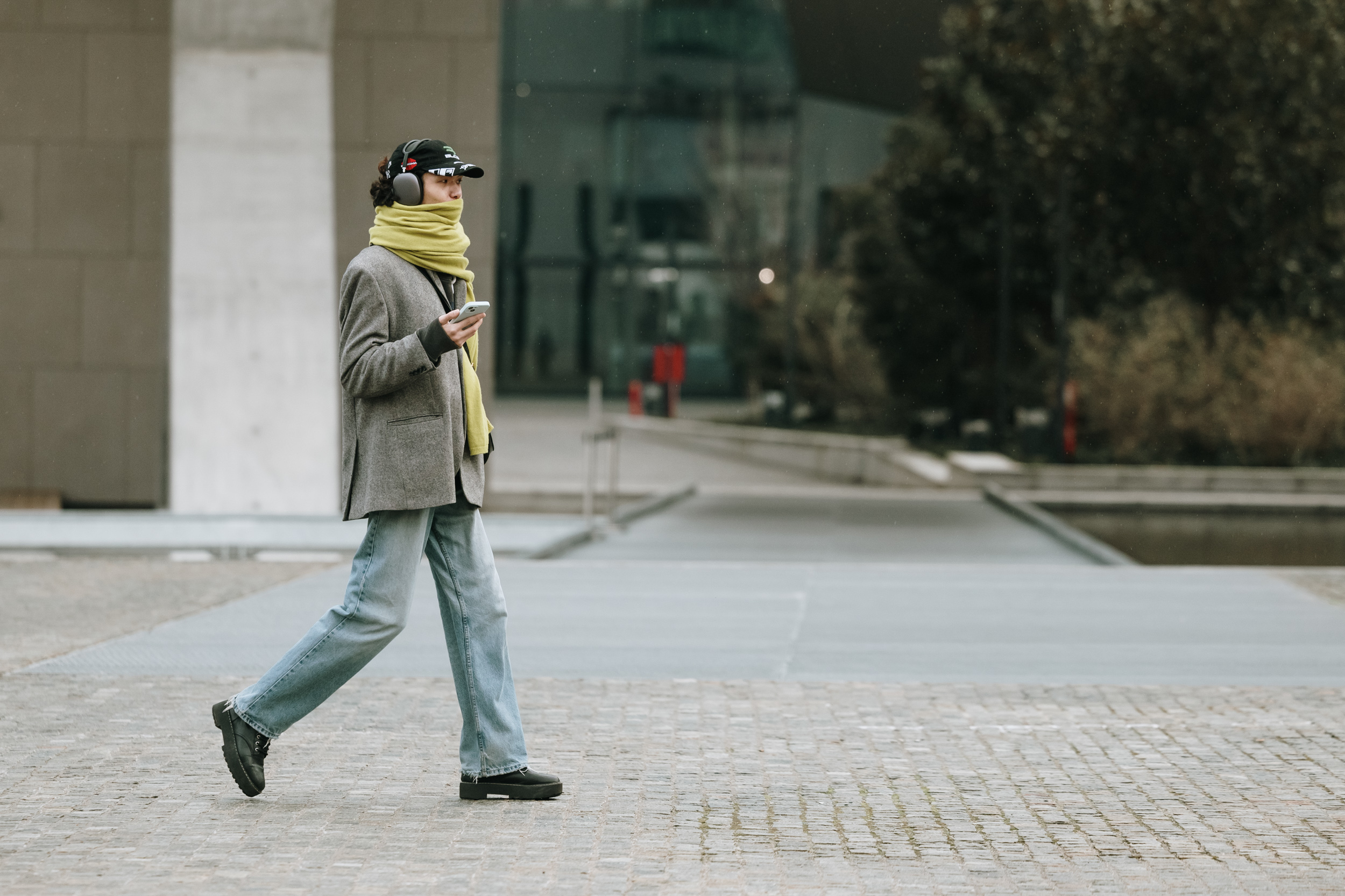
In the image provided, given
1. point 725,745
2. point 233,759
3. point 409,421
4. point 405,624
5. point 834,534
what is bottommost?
point 834,534

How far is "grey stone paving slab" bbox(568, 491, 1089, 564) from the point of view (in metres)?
14.3

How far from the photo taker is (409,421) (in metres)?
5.10

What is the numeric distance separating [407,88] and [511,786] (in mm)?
11602

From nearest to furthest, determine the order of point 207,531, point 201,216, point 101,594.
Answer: point 101,594
point 207,531
point 201,216

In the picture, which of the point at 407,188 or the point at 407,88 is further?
the point at 407,88

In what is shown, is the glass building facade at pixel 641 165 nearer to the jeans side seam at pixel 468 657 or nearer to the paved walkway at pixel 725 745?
the paved walkway at pixel 725 745

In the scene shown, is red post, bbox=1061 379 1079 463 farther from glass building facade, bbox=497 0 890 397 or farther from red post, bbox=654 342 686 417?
glass building facade, bbox=497 0 890 397

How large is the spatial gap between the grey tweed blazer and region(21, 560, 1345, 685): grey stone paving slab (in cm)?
261

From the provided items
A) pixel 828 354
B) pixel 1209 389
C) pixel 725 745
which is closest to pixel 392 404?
pixel 725 745

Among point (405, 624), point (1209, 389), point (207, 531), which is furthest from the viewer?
point (1209, 389)

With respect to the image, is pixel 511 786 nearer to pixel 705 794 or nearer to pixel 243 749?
pixel 705 794

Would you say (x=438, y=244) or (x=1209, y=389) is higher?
(x=438, y=244)

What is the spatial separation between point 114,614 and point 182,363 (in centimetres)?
595

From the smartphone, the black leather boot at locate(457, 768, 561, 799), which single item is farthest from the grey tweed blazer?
the black leather boot at locate(457, 768, 561, 799)
